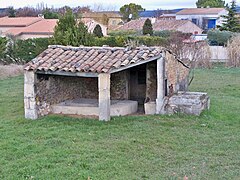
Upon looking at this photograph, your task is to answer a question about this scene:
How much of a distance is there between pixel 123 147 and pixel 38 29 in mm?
33710

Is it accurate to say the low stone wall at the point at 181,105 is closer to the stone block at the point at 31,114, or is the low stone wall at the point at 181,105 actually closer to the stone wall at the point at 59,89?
the stone wall at the point at 59,89

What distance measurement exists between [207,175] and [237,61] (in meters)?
21.8

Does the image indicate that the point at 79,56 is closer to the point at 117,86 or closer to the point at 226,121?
the point at 117,86

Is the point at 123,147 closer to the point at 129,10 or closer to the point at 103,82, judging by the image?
the point at 103,82

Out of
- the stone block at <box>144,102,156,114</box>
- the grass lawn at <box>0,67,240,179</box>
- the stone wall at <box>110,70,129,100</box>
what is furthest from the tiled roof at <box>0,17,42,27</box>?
the stone block at <box>144,102,156,114</box>

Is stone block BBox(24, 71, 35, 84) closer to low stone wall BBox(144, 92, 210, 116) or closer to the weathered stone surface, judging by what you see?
low stone wall BBox(144, 92, 210, 116)

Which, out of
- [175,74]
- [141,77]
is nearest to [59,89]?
[141,77]

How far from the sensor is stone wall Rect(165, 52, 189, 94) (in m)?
12.5

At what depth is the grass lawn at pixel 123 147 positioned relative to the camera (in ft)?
24.1

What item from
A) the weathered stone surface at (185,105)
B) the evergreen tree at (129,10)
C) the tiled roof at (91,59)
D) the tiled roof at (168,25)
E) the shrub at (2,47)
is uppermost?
the evergreen tree at (129,10)

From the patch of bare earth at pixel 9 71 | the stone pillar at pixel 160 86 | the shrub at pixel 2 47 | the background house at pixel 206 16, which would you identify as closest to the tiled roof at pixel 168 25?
the background house at pixel 206 16

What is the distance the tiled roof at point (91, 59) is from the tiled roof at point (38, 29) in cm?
2682

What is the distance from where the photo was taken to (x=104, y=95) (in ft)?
36.3

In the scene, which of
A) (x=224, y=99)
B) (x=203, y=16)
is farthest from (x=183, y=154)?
(x=203, y=16)
